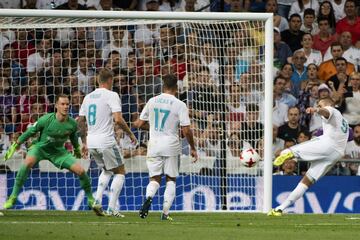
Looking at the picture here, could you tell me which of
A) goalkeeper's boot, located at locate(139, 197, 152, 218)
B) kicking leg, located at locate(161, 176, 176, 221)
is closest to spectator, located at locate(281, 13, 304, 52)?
kicking leg, located at locate(161, 176, 176, 221)

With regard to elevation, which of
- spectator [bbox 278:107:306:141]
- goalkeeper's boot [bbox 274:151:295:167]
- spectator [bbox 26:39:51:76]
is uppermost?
spectator [bbox 26:39:51:76]

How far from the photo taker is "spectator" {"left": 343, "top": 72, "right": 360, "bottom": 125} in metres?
21.9

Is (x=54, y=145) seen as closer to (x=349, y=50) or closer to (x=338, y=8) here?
(x=349, y=50)

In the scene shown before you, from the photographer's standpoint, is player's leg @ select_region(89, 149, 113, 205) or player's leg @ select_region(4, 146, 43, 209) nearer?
player's leg @ select_region(89, 149, 113, 205)

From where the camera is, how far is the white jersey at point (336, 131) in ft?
57.9

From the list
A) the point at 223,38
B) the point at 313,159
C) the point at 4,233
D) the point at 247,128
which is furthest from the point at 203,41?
the point at 4,233

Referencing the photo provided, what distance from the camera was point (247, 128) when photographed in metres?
19.6

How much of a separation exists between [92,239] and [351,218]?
631cm

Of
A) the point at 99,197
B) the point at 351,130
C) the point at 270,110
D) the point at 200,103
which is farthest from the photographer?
the point at 351,130

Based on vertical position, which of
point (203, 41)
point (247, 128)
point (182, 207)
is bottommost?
point (182, 207)

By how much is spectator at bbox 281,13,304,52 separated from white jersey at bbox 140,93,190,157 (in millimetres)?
6993

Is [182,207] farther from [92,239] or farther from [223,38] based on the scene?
[92,239]

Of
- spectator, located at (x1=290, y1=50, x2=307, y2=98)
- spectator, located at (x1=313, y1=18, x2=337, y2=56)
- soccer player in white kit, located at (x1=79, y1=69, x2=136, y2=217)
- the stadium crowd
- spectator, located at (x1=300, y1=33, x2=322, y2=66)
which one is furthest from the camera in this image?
spectator, located at (x1=313, y1=18, x2=337, y2=56)

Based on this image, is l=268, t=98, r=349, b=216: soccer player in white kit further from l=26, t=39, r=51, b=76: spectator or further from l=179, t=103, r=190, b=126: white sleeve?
l=26, t=39, r=51, b=76: spectator
